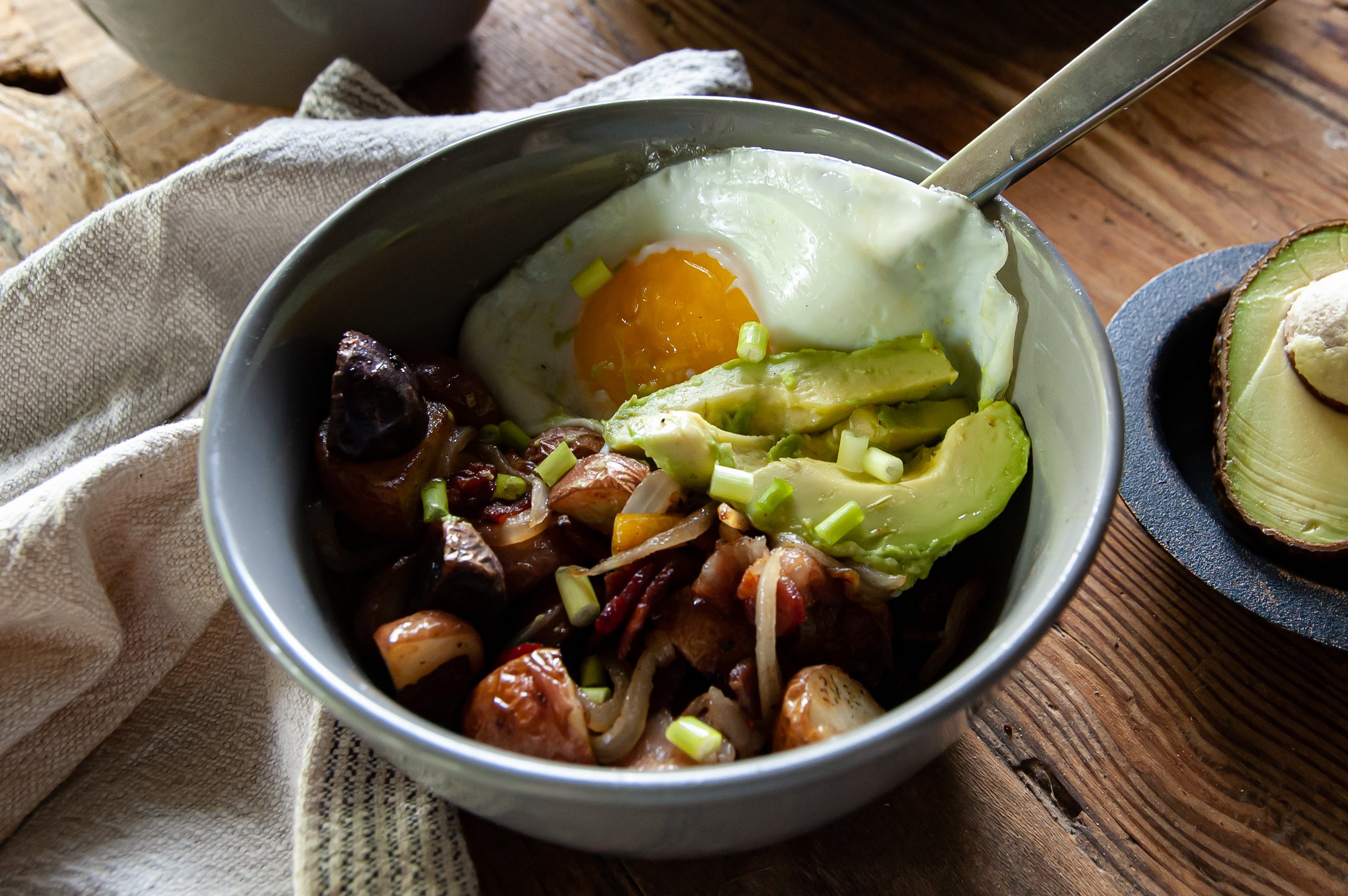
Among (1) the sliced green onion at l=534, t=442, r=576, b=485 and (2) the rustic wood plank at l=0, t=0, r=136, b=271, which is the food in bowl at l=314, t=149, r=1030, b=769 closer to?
(1) the sliced green onion at l=534, t=442, r=576, b=485

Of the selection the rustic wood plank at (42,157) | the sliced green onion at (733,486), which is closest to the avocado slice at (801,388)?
the sliced green onion at (733,486)

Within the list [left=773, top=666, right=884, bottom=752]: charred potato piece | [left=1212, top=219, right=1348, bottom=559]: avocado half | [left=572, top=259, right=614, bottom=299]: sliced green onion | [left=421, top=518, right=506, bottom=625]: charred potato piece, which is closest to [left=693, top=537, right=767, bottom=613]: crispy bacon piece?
[left=773, top=666, right=884, bottom=752]: charred potato piece

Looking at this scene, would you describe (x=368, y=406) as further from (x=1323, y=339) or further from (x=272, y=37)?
(x=1323, y=339)

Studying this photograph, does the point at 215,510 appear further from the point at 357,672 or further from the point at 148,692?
the point at 148,692

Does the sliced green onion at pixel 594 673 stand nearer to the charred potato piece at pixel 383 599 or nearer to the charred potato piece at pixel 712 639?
the charred potato piece at pixel 712 639

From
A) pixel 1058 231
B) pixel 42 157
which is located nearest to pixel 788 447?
pixel 1058 231

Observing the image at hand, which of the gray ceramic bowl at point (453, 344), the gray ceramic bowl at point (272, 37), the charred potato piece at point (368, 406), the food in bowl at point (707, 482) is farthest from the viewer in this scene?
the gray ceramic bowl at point (272, 37)
